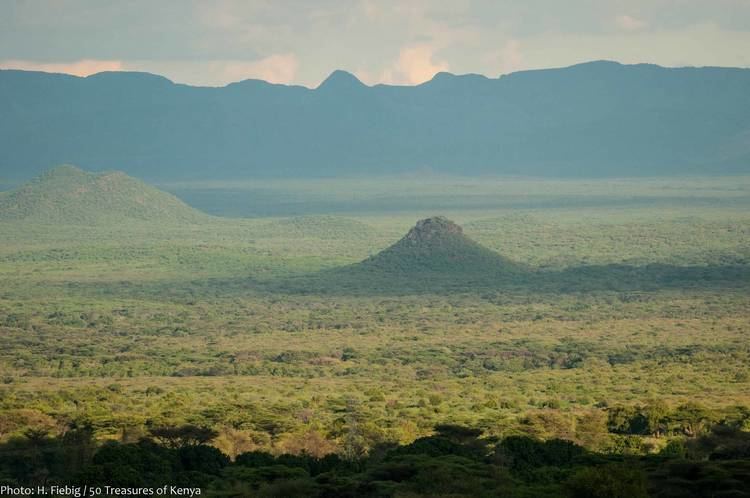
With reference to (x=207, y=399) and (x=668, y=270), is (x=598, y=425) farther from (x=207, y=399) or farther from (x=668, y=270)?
(x=668, y=270)

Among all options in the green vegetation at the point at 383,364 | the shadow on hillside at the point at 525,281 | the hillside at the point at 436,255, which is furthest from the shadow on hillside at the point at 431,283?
the hillside at the point at 436,255

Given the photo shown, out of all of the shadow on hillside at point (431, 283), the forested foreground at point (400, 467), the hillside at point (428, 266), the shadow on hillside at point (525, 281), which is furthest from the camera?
the hillside at point (428, 266)

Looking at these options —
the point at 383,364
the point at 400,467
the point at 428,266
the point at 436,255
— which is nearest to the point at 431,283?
the point at 428,266

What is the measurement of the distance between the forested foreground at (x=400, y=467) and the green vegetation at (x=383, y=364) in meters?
0.11

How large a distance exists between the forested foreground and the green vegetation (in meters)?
0.11

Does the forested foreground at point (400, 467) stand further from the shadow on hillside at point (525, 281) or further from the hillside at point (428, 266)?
the hillside at point (428, 266)

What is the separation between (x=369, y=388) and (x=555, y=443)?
25.2 metres

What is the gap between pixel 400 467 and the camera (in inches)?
1705

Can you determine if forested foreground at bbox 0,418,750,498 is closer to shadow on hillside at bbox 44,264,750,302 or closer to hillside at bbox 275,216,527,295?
shadow on hillside at bbox 44,264,750,302

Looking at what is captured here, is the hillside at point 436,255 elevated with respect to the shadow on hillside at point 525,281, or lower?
elevated

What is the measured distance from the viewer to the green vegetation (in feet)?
151

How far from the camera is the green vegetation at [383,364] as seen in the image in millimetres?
45969

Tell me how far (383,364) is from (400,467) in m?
42.4

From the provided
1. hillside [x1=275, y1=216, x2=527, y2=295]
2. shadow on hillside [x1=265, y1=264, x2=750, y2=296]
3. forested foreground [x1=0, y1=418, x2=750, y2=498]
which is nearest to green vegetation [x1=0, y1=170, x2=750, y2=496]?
forested foreground [x1=0, y1=418, x2=750, y2=498]
